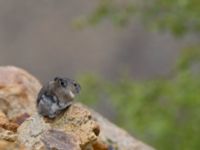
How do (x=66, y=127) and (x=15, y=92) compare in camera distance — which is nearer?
(x=66, y=127)

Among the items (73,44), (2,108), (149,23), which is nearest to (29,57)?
(73,44)

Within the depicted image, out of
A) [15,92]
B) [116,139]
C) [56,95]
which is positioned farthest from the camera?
[116,139]

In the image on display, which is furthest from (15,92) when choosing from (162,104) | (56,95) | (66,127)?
(162,104)

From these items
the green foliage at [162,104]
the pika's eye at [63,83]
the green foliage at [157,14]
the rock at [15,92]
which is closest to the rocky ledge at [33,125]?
the rock at [15,92]

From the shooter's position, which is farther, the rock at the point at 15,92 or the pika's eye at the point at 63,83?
the rock at the point at 15,92

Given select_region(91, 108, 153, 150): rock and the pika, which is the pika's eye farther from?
select_region(91, 108, 153, 150): rock

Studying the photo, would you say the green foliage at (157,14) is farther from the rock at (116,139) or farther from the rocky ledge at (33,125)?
the rocky ledge at (33,125)

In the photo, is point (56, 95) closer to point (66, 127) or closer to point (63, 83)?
point (63, 83)
